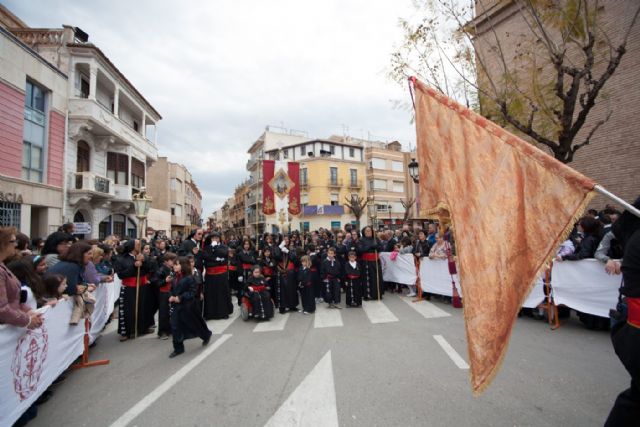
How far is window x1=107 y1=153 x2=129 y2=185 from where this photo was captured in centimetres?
1869

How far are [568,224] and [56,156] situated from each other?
1914cm

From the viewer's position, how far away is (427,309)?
23.4 feet

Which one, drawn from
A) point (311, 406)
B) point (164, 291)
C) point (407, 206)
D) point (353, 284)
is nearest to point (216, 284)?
point (164, 291)

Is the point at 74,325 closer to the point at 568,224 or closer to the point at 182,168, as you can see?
the point at 568,224

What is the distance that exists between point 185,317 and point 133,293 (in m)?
1.80

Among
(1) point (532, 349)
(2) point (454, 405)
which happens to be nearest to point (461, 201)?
(2) point (454, 405)

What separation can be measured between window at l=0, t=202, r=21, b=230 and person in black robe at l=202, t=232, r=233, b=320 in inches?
389

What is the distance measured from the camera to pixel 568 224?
5.45ft

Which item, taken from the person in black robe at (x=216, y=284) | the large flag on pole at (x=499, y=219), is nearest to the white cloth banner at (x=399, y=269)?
the person in black robe at (x=216, y=284)

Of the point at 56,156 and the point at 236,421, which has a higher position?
the point at 56,156

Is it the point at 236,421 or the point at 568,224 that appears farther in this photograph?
the point at 236,421

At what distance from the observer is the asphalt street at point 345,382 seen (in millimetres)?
2959

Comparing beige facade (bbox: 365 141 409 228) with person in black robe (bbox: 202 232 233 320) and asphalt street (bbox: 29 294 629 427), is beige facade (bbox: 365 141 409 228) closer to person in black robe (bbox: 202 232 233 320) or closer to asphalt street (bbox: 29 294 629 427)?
person in black robe (bbox: 202 232 233 320)

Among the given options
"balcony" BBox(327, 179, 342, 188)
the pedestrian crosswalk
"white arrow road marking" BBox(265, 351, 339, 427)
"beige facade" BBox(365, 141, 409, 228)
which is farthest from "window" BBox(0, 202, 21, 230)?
"beige facade" BBox(365, 141, 409, 228)
